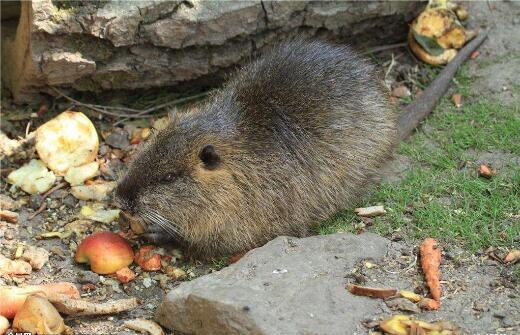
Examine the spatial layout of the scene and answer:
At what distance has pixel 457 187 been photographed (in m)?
4.32

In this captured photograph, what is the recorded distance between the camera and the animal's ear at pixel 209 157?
13.1 ft

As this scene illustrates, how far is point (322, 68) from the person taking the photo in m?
4.44

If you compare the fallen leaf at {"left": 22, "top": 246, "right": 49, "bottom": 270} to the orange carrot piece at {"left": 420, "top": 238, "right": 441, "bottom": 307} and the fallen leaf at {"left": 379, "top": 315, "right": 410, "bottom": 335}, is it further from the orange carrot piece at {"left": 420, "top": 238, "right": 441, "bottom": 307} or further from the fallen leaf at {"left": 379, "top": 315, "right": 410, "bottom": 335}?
the orange carrot piece at {"left": 420, "top": 238, "right": 441, "bottom": 307}

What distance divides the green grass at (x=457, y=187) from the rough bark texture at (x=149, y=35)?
1040mm

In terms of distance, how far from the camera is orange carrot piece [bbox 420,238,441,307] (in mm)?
3420

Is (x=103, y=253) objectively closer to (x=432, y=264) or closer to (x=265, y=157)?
(x=265, y=157)

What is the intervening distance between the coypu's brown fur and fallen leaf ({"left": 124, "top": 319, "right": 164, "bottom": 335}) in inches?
28.6

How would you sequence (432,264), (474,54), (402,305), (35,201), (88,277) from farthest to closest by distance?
(474,54), (35,201), (88,277), (432,264), (402,305)

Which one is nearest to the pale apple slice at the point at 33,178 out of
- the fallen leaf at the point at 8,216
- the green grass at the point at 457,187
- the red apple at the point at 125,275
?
the fallen leaf at the point at 8,216

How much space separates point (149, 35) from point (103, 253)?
155 cm

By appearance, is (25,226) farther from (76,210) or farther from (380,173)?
(380,173)

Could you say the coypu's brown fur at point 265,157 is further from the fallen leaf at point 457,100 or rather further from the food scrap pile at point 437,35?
the food scrap pile at point 437,35

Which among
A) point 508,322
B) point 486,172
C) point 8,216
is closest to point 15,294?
point 8,216

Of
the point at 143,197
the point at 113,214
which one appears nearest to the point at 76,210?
the point at 113,214
